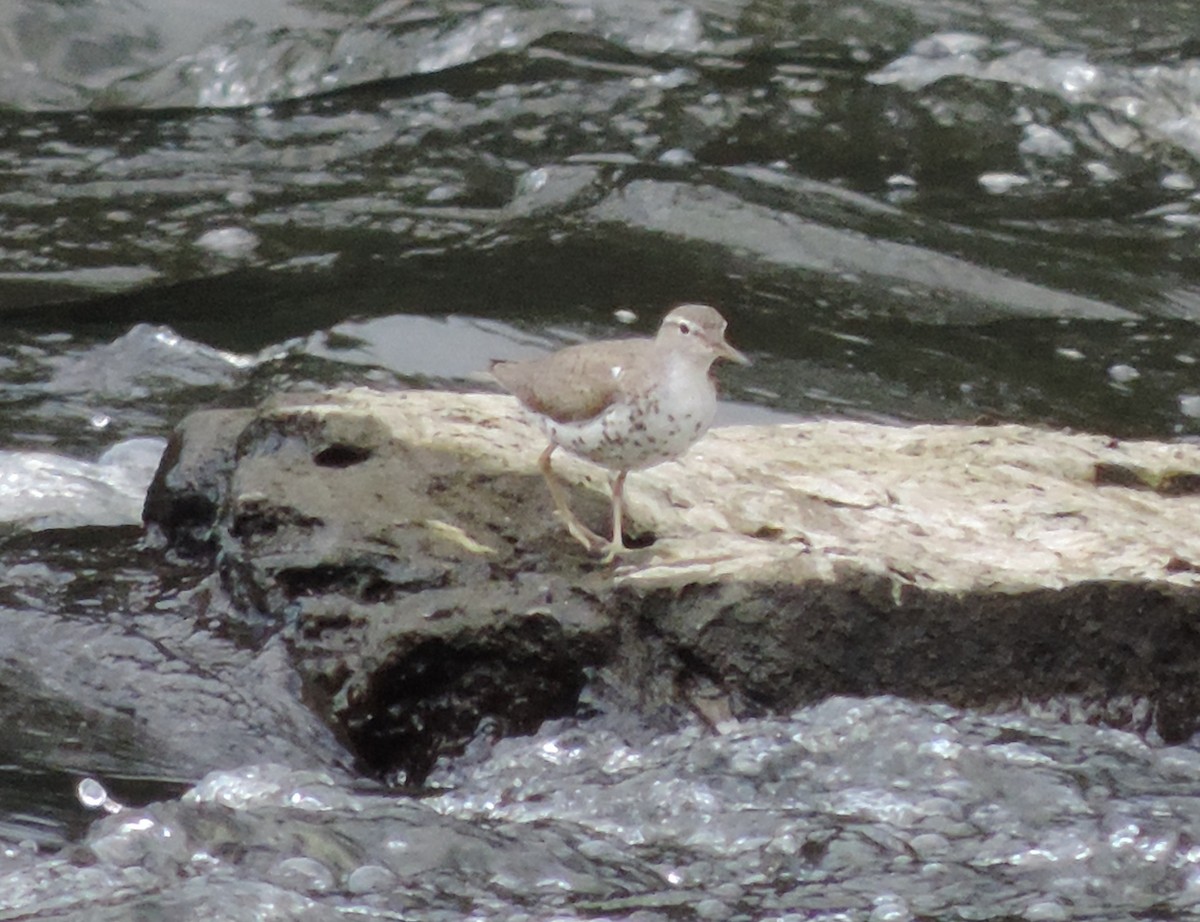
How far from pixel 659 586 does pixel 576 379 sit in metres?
0.79

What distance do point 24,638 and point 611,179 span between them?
16.3ft

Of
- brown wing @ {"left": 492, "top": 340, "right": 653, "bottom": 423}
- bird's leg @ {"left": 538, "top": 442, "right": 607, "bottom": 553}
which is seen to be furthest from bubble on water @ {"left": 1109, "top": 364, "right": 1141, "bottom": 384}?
bird's leg @ {"left": 538, "top": 442, "right": 607, "bottom": 553}

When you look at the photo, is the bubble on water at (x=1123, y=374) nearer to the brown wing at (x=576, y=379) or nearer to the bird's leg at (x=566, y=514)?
the brown wing at (x=576, y=379)

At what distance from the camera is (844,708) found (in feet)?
16.7

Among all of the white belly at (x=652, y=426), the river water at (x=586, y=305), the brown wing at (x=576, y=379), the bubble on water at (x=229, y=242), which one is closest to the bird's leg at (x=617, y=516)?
the white belly at (x=652, y=426)

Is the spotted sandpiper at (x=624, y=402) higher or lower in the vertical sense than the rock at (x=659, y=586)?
higher

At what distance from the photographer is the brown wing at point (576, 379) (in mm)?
5344

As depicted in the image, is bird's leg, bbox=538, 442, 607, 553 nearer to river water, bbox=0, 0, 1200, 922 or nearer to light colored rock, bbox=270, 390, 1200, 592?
light colored rock, bbox=270, 390, 1200, 592

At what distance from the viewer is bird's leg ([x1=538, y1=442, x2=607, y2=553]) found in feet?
17.3

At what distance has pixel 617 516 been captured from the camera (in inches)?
211

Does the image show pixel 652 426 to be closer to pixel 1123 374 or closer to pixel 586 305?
pixel 586 305

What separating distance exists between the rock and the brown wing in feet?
0.75

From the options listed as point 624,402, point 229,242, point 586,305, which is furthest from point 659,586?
point 229,242

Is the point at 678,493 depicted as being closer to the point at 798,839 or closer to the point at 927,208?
the point at 798,839
